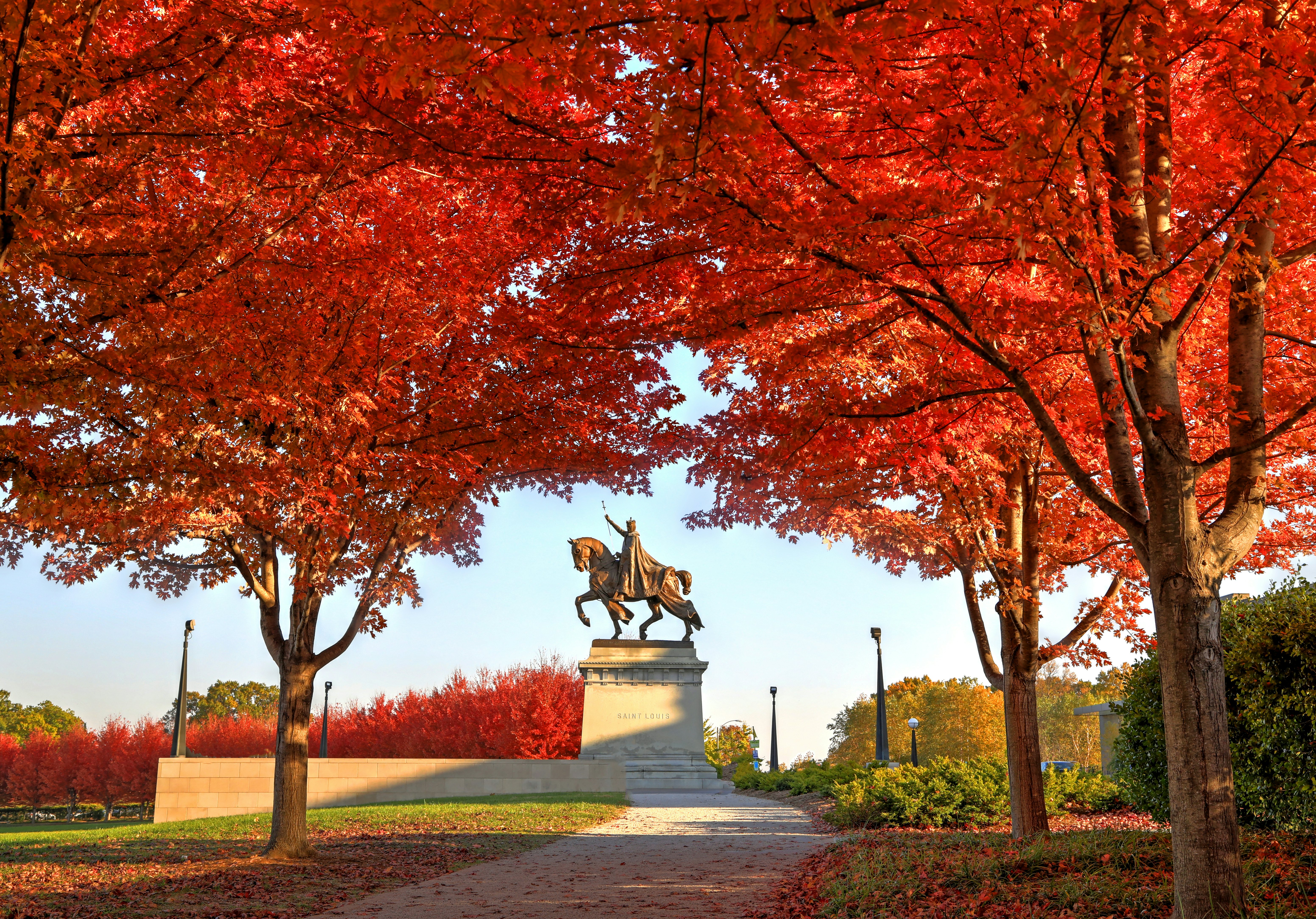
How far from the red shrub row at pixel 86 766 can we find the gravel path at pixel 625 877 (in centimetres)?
3072

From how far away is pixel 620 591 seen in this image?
28.4m

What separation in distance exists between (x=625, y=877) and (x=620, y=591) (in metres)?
18.8

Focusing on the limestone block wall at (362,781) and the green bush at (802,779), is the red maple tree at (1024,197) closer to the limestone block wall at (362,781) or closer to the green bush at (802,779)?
the green bush at (802,779)

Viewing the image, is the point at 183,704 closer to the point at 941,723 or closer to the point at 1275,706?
the point at 1275,706

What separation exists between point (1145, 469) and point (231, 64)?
24.0 ft

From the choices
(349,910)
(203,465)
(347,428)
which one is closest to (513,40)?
(203,465)

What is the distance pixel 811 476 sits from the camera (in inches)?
408

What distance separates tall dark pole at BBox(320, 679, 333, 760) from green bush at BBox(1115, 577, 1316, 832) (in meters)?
26.6

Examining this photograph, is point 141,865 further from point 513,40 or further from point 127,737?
point 127,737

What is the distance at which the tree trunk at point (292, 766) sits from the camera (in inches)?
436

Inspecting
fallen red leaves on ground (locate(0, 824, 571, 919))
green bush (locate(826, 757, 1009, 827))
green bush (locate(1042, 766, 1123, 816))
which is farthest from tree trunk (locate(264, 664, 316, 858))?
green bush (locate(1042, 766, 1123, 816))

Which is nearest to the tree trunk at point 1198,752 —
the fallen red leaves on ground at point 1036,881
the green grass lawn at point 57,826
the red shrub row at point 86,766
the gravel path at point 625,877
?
the fallen red leaves on ground at point 1036,881

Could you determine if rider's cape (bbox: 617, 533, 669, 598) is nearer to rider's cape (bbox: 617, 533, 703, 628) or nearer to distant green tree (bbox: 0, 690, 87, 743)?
rider's cape (bbox: 617, 533, 703, 628)

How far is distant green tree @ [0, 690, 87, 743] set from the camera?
80.4 m
